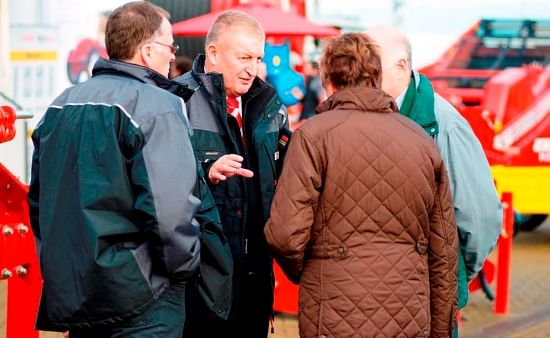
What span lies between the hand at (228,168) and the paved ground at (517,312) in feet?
11.4

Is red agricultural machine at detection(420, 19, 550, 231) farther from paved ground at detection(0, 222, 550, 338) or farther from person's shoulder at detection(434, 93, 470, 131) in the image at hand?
person's shoulder at detection(434, 93, 470, 131)

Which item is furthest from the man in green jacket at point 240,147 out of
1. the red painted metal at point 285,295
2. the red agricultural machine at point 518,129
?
the red agricultural machine at point 518,129

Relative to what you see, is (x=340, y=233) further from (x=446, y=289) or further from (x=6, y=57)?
(x=6, y=57)

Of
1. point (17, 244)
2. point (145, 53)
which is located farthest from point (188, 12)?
point (145, 53)

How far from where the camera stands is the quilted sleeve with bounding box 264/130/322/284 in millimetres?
3658

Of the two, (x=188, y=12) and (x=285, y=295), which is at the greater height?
A: (x=188, y=12)

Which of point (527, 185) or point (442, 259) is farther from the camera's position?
point (527, 185)

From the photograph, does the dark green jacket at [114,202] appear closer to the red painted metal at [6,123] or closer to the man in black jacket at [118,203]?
the man in black jacket at [118,203]

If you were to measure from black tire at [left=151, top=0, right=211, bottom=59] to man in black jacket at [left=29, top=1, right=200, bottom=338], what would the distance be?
11277 mm

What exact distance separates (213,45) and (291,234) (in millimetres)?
1046

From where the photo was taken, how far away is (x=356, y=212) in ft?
12.1

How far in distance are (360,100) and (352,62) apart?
0.46ft

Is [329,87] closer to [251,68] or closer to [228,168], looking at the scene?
[228,168]

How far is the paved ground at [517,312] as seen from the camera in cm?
764
